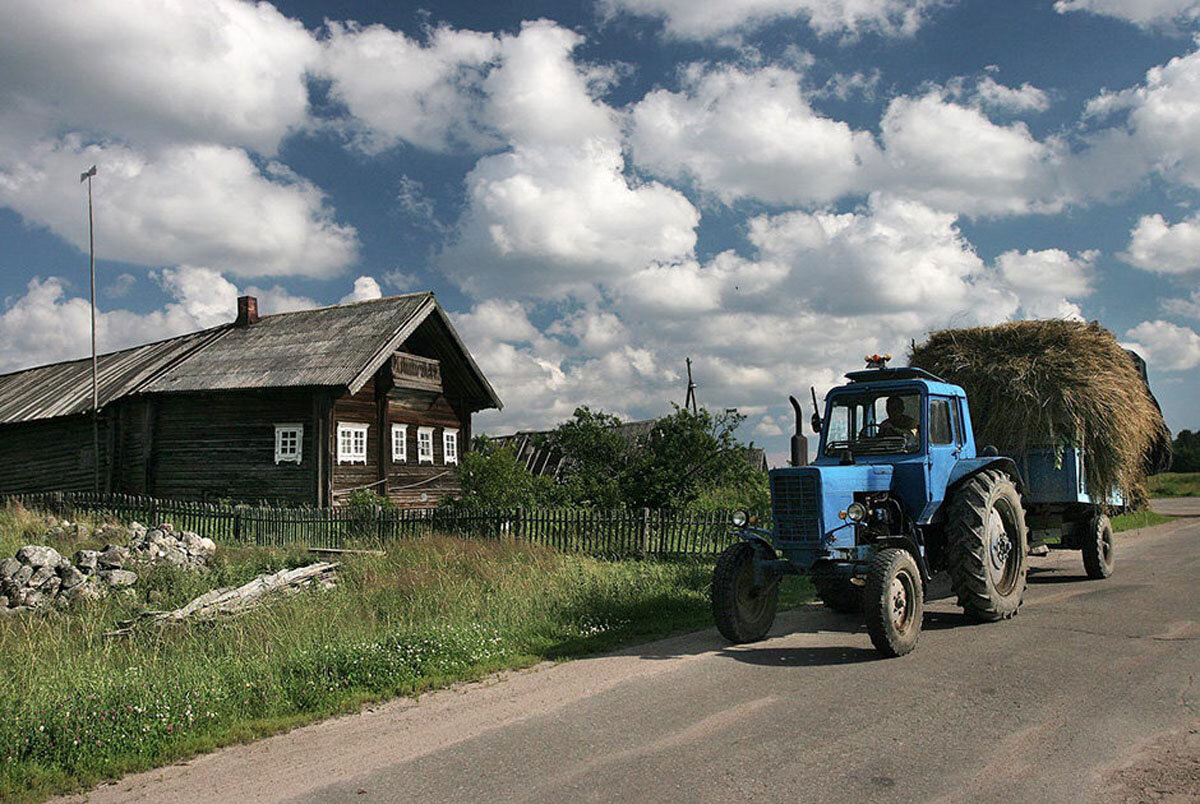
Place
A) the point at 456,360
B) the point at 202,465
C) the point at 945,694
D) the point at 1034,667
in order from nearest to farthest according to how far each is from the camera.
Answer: the point at 945,694 → the point at 1034,667 → the point at 202,465 → the point at 456,360

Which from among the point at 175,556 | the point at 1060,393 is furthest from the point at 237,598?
the point at 1060,393

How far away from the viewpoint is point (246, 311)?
27.4 meters

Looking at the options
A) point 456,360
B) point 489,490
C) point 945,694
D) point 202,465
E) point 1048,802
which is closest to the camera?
point 1048,802

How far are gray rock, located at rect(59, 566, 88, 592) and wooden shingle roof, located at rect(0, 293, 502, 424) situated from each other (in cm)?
871

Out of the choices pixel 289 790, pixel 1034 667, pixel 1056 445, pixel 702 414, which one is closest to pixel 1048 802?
pixel 1034 667

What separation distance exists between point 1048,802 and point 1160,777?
2.55 ft

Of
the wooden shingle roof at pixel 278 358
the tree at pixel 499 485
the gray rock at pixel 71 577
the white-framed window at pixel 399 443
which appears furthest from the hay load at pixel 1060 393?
the white-framed window at pixel 399 443

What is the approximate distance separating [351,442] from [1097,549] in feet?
57.5

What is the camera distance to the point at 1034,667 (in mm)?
6652

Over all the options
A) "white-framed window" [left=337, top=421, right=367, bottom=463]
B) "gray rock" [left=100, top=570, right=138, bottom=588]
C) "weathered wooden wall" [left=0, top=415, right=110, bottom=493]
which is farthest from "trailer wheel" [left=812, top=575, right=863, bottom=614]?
"weathered wooden wall" [left=0, top=415, right=110, bottom=493]

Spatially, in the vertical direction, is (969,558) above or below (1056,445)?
below

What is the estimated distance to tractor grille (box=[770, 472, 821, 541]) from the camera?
24.8 feet

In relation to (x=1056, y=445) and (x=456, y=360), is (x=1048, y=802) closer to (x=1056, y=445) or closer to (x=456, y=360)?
(x=1056, y=445)

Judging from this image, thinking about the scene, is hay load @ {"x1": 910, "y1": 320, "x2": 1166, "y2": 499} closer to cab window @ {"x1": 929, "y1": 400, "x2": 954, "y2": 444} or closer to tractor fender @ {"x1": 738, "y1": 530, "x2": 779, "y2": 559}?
cab window @ {"x1": 929, "y1": 400, "x2": 954, "y2": 444}
